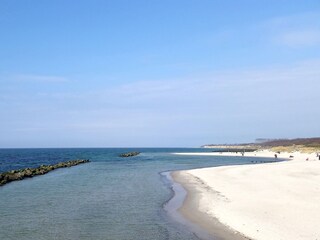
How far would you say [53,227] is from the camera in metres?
18.5

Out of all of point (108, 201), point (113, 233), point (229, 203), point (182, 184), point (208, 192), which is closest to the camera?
point (113, 233)

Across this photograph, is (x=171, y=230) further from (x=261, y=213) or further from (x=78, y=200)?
(x=78, y=200)

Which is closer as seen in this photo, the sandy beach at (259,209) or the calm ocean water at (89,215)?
the sandy beach at (259,209)

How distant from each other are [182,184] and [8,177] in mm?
20418

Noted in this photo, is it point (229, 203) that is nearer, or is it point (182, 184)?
point (229, 203)

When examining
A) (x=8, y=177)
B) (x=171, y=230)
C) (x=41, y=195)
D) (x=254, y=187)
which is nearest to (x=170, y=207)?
(x=171, y=230)

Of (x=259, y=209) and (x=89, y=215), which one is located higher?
(x=259, y=209)

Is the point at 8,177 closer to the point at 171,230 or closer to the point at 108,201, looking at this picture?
the point at 108,201

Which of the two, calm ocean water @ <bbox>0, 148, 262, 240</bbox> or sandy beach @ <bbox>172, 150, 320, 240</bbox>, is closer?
sandy beach @ <bbox>172, 150, 320, 240</bbox>

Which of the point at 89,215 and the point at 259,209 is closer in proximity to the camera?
the point at 259,209

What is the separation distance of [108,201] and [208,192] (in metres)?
7.55

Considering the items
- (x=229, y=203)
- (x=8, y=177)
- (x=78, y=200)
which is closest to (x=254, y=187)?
(x=229, y=203)

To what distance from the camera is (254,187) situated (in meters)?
30.0

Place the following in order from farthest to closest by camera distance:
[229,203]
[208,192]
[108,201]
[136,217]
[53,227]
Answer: [208,192] → [108,201] → [229,203] → [136,217] → [53,227]
